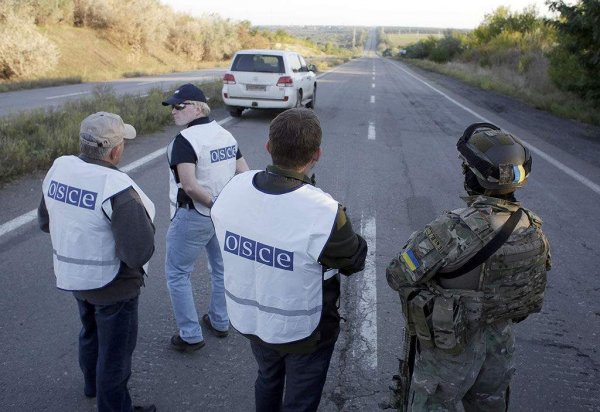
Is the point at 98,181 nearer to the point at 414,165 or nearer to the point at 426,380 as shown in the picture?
the point at 426,380

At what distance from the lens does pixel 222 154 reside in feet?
11.4

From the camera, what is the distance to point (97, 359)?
2.92 metres

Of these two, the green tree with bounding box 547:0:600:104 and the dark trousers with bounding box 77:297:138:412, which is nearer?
the dark trousers with bounding box 77:297:138:412

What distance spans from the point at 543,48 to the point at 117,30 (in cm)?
3020

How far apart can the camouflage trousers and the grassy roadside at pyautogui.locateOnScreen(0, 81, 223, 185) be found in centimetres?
670

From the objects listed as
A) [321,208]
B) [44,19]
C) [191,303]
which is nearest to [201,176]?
[191,303]

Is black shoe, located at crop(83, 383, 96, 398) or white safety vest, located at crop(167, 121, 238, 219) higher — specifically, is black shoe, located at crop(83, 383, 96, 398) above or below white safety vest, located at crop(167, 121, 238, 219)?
below

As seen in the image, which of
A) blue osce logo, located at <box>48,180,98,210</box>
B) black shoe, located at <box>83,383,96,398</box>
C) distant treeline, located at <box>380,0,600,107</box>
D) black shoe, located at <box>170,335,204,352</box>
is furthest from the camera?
distant treeline, located at <box>380,0,600,107</box>

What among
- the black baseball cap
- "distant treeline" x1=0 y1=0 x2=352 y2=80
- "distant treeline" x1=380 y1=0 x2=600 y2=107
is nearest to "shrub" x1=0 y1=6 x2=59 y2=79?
"distant treeline" x1=0 y1=0 x2=352 y2=80

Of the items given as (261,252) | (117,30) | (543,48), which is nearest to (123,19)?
(117,30)

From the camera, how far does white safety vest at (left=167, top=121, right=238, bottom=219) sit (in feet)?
11.0

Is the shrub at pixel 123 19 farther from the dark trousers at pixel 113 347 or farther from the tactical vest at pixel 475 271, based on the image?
the tactical vest at pixel 475 271

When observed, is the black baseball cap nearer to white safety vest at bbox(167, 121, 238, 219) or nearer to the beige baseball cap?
white safety vest at bbox(167, 121, 238, 219)

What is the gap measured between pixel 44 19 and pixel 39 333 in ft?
123
